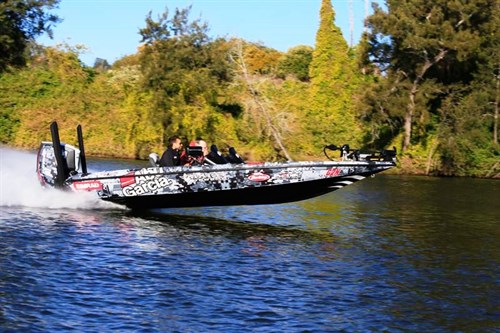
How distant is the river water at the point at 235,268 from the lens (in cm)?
1050

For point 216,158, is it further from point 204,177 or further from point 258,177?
point 258,177

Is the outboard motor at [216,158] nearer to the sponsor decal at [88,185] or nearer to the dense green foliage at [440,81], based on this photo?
the sponsor decal at [88,185]

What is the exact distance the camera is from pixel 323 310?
36.3 ft

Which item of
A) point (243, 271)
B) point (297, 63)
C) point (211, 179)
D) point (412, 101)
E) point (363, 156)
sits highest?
point (297, 63)

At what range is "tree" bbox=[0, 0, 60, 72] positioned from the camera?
3397cm

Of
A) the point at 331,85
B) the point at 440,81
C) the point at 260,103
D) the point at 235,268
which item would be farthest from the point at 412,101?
the point at 235,268

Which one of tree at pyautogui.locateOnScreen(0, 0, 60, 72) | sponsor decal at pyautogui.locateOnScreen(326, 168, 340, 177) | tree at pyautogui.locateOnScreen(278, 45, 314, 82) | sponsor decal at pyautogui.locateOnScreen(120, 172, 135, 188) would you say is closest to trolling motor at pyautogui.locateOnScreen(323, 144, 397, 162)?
sponsor decal at pyautogui.locateOnScreen(326, 168, 340, 177)

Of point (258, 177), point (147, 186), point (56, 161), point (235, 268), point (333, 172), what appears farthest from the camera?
point (56, 161)

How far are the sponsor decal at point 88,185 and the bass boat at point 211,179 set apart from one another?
0.02 metres

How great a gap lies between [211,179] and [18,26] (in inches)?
845

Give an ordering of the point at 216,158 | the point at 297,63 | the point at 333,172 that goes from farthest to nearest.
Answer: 1. the point at 297,63
2. the point at 216,158
3. the point at 333,172

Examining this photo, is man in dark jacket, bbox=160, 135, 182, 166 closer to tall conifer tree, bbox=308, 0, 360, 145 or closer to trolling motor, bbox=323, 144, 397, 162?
trolling motor, bbox=323, 144, 397, 162

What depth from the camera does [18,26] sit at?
36.0 meters

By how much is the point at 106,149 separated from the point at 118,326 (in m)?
44.7
